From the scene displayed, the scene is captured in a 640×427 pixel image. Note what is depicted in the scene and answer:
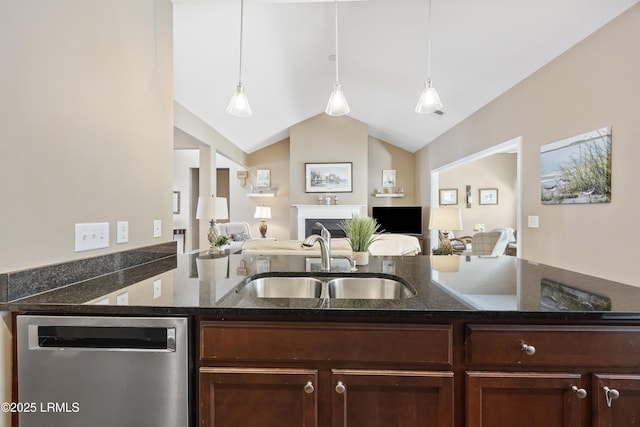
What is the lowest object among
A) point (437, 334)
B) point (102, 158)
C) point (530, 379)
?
point (530, 379)

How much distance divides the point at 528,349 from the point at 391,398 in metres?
0.45

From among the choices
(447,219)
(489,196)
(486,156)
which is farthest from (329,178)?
(489,196)

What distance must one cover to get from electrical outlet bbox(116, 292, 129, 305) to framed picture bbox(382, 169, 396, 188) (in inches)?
274

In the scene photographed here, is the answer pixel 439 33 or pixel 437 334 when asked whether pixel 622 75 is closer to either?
pixel 439 33

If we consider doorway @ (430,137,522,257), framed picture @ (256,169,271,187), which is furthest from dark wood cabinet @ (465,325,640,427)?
framed picture @ (256,169,271,187)

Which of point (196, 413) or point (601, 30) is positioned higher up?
point (601, 30)

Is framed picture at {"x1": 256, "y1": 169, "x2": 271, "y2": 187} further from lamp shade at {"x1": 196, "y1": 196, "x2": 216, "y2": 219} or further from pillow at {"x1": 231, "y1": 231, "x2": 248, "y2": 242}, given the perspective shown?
lamp shade at {"x1": 196, "y1": 196, "x2": 216, "y2": 219}

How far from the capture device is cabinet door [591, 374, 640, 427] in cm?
90

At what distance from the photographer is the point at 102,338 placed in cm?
93

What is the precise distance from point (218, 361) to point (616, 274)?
9.06 ft

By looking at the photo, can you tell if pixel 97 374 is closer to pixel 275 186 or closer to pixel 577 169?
pixel 577 169

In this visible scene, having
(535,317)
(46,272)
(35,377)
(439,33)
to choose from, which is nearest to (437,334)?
(535,317)

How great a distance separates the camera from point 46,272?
1.08 meters

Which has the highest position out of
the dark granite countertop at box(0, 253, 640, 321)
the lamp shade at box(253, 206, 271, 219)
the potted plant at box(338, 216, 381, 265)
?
the lamp shade at box(253, 206, 271, 219)
